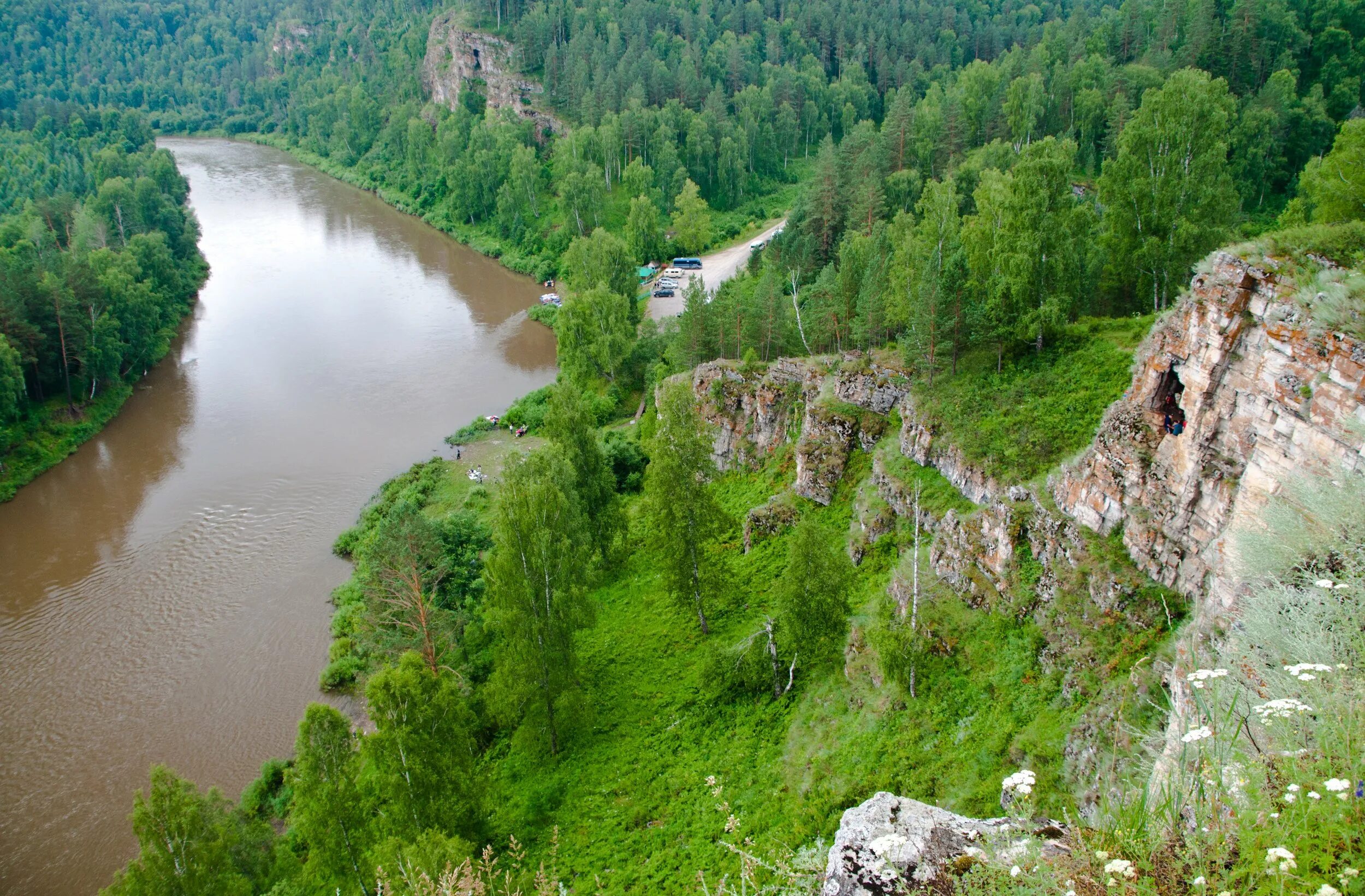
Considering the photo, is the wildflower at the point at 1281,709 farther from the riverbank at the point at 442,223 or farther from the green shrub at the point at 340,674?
the riverbank at the point at 442,223

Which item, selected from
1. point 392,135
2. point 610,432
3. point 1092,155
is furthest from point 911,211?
point 392,135

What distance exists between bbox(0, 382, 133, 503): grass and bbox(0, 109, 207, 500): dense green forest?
0.07 meters

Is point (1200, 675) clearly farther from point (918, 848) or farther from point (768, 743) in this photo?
point (768, 743)

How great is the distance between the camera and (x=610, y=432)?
45938 millimetres

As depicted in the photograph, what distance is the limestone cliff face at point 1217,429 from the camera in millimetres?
14219

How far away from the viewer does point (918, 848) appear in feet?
28.5

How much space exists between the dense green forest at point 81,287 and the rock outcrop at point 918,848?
51.7m

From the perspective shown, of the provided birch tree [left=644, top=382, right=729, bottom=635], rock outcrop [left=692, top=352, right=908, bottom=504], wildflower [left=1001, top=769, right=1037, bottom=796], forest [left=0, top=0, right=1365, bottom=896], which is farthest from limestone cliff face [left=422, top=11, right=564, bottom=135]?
wildflower [left=1001, top=769, right=1037, bottom=796]

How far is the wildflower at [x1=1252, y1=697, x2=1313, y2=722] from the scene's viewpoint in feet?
22.9

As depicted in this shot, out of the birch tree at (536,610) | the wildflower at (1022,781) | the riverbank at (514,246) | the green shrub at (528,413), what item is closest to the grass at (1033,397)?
the birch tree at (536,610)

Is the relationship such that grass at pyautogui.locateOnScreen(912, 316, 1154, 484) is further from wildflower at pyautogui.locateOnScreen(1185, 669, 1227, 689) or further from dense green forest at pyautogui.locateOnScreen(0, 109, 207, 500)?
dense green forest at pyautogui.locateOnScreen(0, 109, 207, 500)

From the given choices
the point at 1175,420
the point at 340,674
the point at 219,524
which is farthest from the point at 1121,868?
the point at 219,524

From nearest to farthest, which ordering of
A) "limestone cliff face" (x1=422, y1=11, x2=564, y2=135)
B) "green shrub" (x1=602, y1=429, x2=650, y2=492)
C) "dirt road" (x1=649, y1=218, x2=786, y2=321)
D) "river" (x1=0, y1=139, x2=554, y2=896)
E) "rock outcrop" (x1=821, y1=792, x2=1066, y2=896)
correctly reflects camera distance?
"rock outcrop" (x1=821, y1=792, x2=1066, y2=896), "river" (x1=0, y1=139, x2=554, y2=896), "green shrub" (x1=602, y1=429, x2=650, y2=492), "dirt road" (x1=649, y1=218, x2=786, y2=321), "limestone cliff face" (x1=422, y1=11, x2=564, y2=135)

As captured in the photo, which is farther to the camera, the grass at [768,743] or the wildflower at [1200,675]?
the grass at [768,743]
